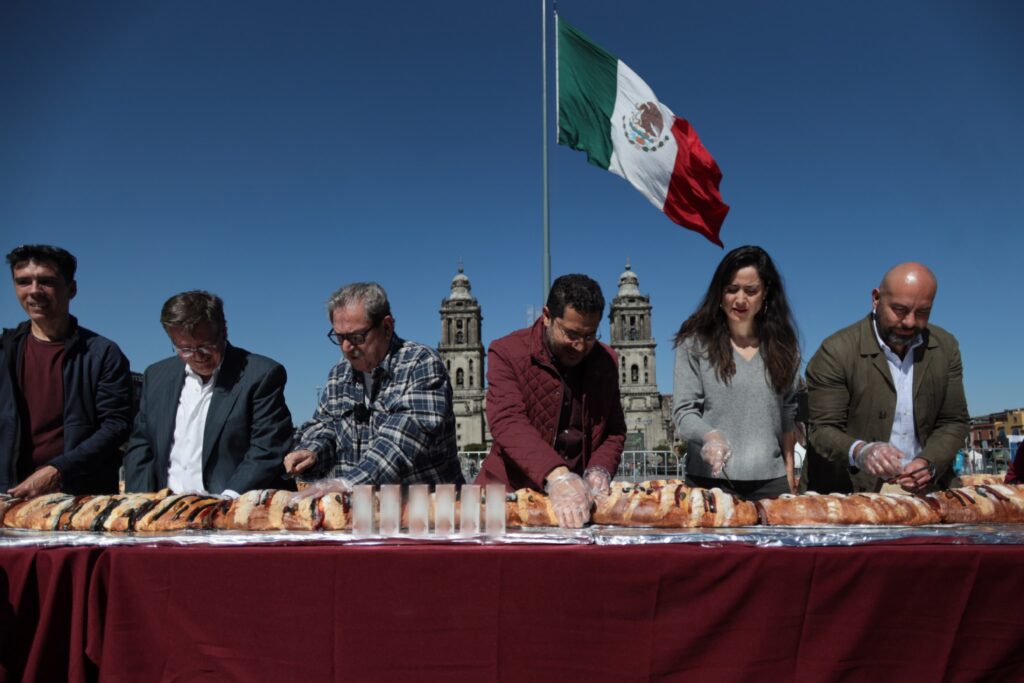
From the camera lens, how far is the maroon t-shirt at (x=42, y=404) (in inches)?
143

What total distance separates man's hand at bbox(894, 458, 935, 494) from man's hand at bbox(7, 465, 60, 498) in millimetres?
4315

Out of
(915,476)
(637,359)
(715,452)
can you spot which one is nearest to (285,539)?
(715,452)

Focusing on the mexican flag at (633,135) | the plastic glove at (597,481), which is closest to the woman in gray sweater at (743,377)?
the plastic glove at (597,481)

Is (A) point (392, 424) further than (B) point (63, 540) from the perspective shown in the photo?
Yes

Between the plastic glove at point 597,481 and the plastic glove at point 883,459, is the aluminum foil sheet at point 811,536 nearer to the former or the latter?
the plastic glove at point 597,481

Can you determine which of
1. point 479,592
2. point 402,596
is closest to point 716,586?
point 479,592

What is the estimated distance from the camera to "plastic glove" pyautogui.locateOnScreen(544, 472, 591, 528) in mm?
2541

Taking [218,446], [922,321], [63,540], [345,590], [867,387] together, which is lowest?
[345,590]

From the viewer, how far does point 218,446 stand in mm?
3465

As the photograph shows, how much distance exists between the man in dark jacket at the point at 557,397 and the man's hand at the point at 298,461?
3.16 feet

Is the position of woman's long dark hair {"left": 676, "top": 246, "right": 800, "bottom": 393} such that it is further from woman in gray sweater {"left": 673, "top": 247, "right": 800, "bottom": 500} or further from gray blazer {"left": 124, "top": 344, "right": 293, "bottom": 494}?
gray blazer {"left": 124, "top": 344, "right": 293, "bottom": 494}

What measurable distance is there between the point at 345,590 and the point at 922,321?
9.62ft

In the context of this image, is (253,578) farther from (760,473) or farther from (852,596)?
(760,473)

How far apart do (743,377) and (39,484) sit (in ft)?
12.4
